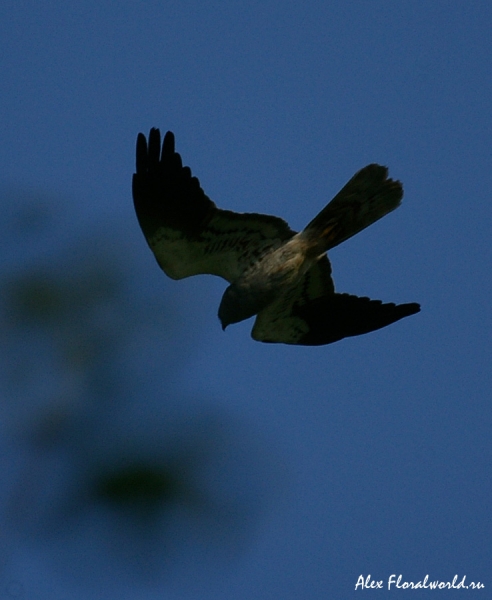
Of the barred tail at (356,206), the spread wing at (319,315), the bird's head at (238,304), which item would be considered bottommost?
the bird's head at (238,304)

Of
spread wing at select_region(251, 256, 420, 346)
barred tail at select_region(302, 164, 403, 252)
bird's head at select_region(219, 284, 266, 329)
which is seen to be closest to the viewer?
barred tail at select_region(302, 164, 403, 252)

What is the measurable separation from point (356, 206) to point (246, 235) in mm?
839

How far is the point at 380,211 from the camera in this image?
585 cm

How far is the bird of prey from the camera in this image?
564cm

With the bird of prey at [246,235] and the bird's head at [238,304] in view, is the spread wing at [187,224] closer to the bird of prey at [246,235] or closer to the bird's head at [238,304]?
the bird of prey at [246,235]

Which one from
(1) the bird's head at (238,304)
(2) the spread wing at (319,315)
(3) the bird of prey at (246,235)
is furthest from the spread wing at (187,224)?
(2) the spread wing at (319,315)

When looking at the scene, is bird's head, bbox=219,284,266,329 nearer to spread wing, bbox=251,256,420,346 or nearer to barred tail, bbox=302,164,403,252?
spread wing, bbox=251,256,420,346

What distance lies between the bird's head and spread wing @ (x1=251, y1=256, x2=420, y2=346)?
15.0 inches

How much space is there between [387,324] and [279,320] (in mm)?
904

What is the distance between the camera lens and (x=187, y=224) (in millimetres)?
5820

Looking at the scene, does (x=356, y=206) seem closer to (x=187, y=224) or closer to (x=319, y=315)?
(x=319, y=315)

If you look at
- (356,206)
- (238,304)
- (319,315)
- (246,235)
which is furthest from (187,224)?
(319,315)

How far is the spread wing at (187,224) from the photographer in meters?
5.56

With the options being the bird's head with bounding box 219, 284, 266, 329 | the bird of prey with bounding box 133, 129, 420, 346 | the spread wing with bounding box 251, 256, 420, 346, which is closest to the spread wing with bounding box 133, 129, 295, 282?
the bird of prey with bounding box 133, 129, 420, 346
